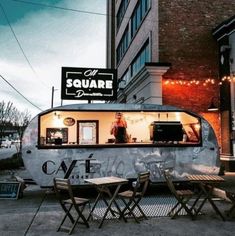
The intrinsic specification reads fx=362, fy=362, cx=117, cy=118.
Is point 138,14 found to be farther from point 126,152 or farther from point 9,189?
point 9,189

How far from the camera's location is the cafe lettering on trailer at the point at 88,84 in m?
14.9

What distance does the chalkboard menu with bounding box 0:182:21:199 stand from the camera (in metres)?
10.4

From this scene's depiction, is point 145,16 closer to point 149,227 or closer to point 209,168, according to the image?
point 209,168

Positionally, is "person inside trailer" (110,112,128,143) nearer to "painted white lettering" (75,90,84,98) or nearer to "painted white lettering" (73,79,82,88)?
"painted white lettering" (75,90,84,98)

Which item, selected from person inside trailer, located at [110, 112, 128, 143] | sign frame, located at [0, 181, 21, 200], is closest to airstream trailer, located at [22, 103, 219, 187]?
sign frame, located at [0, 181, 21, 200]

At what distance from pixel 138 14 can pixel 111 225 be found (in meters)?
17.1

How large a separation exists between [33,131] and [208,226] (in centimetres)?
581

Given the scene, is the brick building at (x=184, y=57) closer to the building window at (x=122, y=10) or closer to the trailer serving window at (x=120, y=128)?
the trailer serving window at (x=120, y=128)

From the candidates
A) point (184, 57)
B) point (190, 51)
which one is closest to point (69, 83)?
point (184, 57)

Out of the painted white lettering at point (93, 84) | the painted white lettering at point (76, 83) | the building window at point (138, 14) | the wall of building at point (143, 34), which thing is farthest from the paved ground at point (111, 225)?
the building window at point (138, 14)

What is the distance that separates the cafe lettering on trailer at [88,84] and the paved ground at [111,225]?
22.3 feet

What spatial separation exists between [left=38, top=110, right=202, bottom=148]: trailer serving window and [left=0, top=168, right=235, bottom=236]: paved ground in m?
2.68

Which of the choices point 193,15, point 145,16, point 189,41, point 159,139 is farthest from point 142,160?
point 145,16

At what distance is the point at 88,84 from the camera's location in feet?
49.5
